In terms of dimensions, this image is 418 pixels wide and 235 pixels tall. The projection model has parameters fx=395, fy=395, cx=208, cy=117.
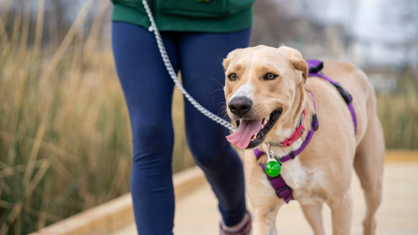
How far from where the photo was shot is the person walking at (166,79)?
2094 mm

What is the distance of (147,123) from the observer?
207cm

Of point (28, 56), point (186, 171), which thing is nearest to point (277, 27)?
point (186, 171)

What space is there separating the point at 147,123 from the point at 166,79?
32 cm

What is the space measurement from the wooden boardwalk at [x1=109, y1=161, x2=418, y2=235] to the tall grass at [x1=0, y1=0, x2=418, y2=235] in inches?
22.4

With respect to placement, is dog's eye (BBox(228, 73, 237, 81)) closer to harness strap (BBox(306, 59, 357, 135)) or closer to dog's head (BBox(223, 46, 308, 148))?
dog's head (BBox(223, 46, 308, 148))

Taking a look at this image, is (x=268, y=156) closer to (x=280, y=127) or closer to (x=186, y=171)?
(x=280, y=127)

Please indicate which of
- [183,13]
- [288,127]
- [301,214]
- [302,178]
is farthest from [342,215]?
[301,214]

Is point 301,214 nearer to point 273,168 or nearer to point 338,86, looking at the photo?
point 338,86

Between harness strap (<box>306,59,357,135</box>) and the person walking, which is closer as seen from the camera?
the person walking

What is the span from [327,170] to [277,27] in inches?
889

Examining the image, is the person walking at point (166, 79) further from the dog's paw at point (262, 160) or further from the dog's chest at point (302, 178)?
the dog's chest at point (302, 178)

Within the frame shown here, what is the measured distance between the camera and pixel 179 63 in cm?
243

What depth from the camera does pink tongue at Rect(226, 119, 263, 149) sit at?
1.77 metres

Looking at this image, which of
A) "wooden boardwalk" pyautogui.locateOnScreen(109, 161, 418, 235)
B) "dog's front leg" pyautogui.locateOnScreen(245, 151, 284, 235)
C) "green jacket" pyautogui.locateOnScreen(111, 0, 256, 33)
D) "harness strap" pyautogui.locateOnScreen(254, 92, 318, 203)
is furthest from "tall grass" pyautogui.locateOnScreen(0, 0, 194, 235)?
"harness strap" pyautogui.locateOnScreen(254, 92, 318, 203)
